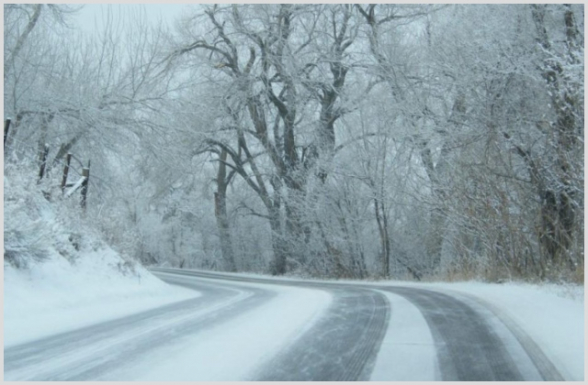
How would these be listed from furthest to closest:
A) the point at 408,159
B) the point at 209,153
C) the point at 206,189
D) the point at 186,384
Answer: the point at 206,189, the point at 209,153, the point at 408,159, the point at 186,384

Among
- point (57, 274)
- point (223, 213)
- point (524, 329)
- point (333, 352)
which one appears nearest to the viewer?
point (333, 352)

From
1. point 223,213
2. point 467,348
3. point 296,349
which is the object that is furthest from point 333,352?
point 223,213

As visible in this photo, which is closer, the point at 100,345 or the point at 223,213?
the point at 100,345

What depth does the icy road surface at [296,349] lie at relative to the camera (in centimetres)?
432

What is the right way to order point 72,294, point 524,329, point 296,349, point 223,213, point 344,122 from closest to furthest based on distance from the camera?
1. point 296,349
2. point 524,329
3. point 72,294
4. point 344,122
5. point 223,213

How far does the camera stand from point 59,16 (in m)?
16.0

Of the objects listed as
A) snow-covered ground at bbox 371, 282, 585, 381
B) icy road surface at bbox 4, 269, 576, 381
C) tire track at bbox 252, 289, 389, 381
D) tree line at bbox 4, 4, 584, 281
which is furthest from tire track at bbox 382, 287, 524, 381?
tree line at bbox 4, 4, 584, 281

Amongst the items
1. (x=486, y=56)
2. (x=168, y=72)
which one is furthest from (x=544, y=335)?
(x=168, y=72)

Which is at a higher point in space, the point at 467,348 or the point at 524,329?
the point at 524,329

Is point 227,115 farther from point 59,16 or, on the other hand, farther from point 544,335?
point 544,335

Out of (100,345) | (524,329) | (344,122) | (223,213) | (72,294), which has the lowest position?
(100,345)

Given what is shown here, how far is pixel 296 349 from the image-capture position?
203 inches

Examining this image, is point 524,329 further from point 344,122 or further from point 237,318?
point 344,122

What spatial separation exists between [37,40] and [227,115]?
36.2ft
